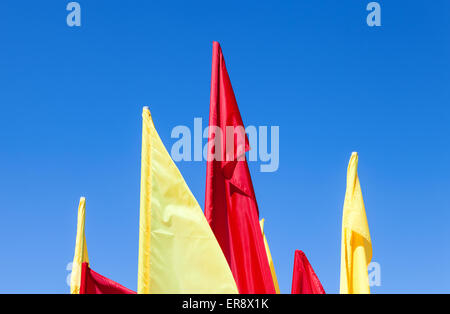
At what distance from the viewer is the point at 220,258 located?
27.5ft

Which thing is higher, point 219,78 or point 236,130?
point 219,78

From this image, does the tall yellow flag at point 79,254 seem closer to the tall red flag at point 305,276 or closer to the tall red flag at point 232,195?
the tall red flag at point 232,195

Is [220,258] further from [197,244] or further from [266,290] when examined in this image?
[266,290]

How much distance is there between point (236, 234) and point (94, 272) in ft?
8.82

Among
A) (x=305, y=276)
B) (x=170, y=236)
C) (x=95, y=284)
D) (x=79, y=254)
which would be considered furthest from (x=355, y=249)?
(x=79, y=254)

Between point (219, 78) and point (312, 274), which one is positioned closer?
point (219, 78)

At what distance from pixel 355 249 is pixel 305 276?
1420 mm

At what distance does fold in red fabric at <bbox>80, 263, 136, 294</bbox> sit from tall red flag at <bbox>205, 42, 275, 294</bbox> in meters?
2.29

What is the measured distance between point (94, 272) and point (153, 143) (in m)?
3.49
